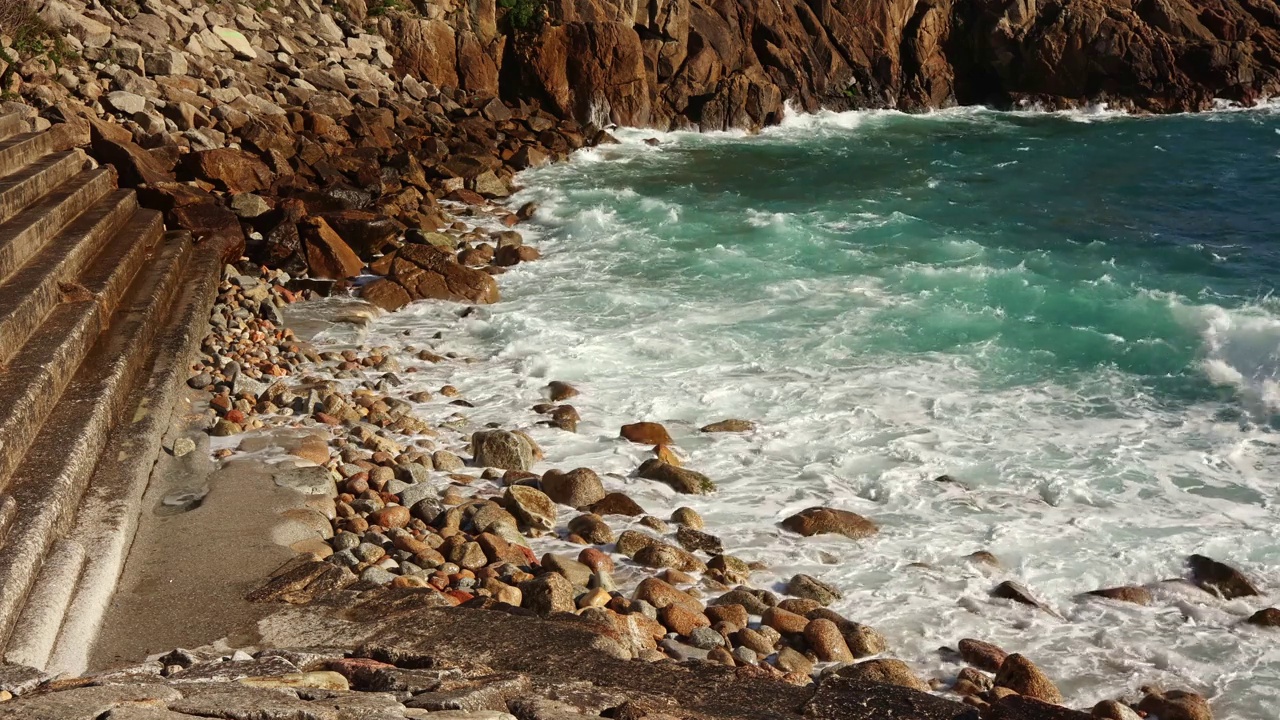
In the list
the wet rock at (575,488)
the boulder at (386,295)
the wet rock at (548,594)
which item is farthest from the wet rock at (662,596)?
the boulder at (386,295)

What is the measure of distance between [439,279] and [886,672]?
25.8 feet

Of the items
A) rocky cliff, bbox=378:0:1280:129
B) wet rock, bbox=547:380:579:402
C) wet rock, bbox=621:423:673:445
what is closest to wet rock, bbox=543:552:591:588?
wet rock, bbox=621:423:673:445

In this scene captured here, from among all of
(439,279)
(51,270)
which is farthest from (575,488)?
(439,279)

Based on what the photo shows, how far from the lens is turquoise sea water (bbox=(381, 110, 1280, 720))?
6805mm

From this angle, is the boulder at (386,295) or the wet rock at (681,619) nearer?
the wet rock at (681,619)

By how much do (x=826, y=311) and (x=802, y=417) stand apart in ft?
9.93

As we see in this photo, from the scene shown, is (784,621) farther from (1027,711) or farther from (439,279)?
(439,279)

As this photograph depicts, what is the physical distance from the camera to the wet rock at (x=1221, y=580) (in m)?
6.88

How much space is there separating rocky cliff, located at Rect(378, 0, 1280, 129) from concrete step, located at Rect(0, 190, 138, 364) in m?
13.3

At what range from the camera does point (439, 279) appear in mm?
12352

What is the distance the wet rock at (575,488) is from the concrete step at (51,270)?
139 inches

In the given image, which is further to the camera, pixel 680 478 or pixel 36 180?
pixel 36 180

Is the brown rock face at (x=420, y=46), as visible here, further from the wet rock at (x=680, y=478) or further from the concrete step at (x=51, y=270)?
the wet rock at (x=680, y=478)

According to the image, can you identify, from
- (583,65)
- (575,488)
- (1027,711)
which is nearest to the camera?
(1027,711)
